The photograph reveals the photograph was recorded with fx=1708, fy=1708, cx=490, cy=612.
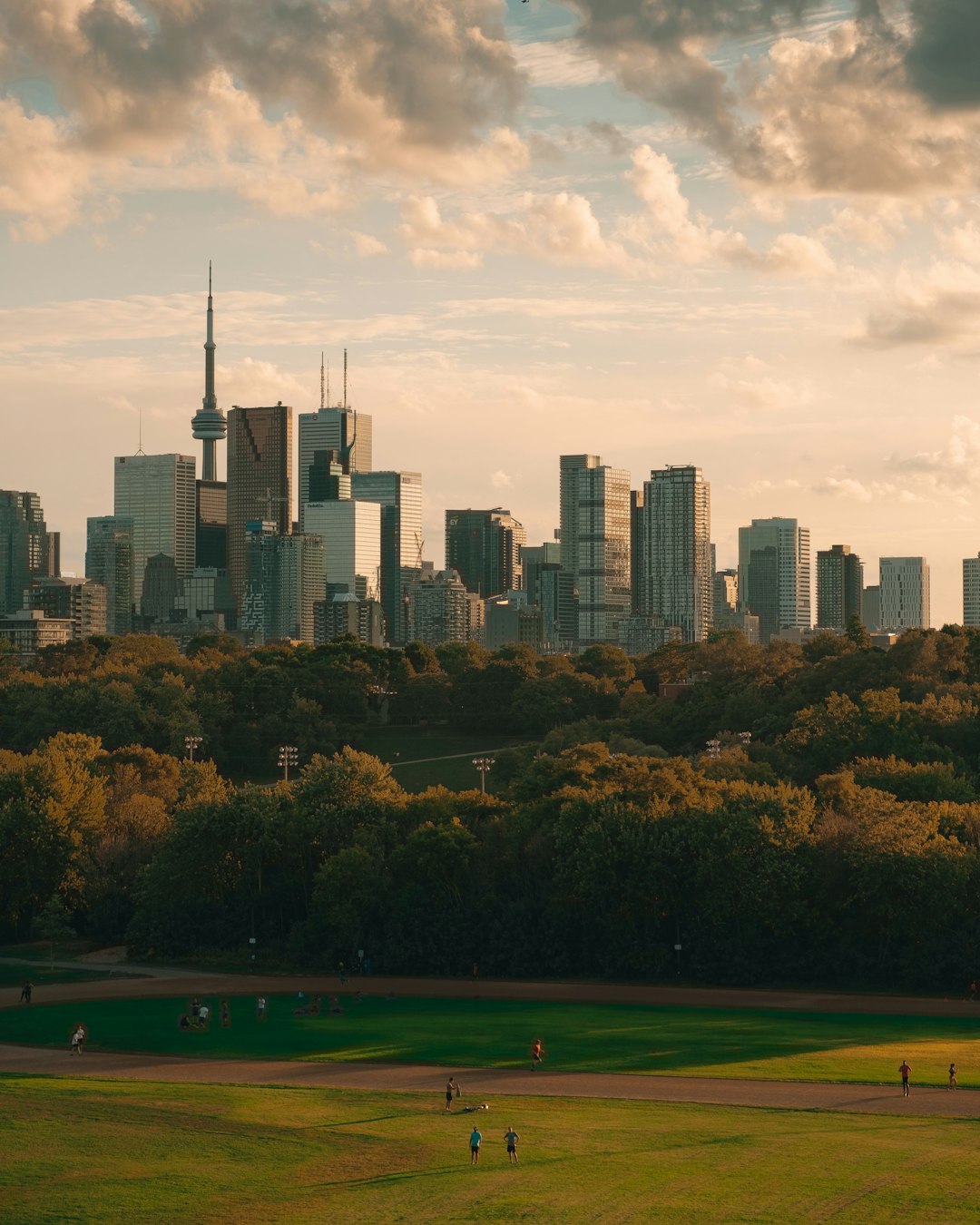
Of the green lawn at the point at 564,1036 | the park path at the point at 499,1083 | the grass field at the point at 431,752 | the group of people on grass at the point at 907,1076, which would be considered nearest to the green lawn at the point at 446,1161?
the park path at the point at 499,1083

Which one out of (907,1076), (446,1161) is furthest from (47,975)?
(907,1076)

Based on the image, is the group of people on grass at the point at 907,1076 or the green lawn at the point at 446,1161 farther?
the group of people on grass at the point at 907,1076

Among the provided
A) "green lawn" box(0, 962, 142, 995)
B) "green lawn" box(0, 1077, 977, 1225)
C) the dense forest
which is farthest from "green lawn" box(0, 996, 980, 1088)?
the dense forest

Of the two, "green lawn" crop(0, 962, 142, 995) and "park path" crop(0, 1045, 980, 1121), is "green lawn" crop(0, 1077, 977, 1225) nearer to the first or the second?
"park path" crop(0, 1045, 980, 1121)

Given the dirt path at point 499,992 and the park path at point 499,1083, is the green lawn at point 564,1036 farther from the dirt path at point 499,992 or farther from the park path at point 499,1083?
the dirt path at point 499,992

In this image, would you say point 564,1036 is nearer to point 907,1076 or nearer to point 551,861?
point 907,1076

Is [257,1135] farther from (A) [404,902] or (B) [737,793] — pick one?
(B) [737,793]
